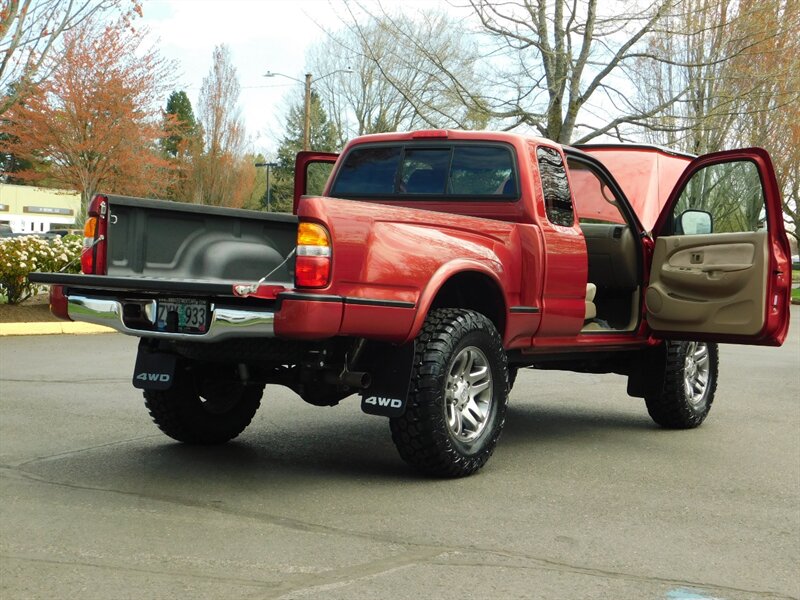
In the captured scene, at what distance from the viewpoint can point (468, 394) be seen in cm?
629

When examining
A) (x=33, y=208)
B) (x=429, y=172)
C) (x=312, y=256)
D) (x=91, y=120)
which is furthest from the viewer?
(x=33, y=208)

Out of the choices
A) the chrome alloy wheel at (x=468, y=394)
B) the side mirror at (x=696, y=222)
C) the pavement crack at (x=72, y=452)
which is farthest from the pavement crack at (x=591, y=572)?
the side mirror at (x=696, y=222)

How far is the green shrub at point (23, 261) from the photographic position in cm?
1611

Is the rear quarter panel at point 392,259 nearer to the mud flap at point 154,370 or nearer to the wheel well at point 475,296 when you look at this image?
the wheel well at point 475,296

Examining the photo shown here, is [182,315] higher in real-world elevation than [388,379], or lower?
higher

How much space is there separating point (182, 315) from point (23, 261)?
11.5 m

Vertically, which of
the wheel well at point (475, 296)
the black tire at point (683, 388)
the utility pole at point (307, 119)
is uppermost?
the utility pole at point (307, 119)

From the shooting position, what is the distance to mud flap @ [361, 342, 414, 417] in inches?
227

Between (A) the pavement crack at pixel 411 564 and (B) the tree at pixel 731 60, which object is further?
(B) the tree at pixel 731 60

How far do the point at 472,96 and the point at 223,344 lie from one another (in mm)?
15233

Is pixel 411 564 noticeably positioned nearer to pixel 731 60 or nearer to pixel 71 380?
pixel 71 380

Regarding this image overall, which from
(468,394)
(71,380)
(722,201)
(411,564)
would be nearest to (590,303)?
(468,394)

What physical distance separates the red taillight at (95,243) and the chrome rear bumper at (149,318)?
16cm

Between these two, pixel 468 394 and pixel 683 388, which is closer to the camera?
pixel 468 394
